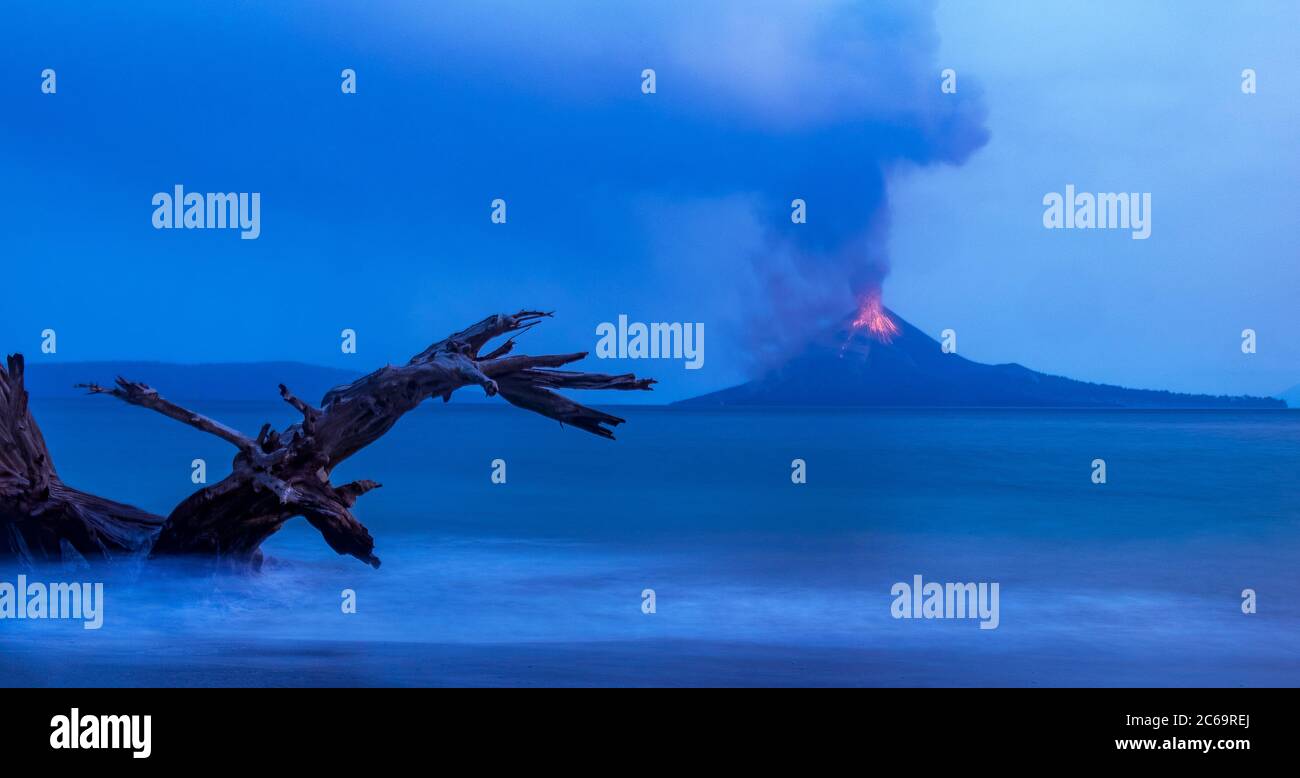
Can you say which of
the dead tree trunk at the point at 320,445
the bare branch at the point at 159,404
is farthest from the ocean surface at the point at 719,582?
the bare branch at the point at 159,404

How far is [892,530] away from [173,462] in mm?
12817

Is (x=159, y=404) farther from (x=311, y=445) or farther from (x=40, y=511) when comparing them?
(x=40, y=511)

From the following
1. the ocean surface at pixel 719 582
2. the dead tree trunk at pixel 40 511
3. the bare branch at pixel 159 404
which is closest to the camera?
the ocean surface at pixel 719 582

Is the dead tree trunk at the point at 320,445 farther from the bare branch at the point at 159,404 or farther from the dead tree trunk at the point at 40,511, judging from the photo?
the dead tree trunk at the point at 40,511

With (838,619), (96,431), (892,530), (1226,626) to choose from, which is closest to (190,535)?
(838,619)

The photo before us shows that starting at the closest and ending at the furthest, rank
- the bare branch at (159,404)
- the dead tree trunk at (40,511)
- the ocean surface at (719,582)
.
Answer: the ocean surface at (719,582)
the bare branch at (159,404)
the dead tree trunk at (40,511)

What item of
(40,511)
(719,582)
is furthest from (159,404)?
(719,582)

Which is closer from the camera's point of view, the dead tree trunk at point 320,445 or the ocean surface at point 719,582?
the ocean surface at point 719,582

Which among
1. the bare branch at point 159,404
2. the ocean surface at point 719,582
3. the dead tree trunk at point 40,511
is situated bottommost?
the ocean surface at point 719,582

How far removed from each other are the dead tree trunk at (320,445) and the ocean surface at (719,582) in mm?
330

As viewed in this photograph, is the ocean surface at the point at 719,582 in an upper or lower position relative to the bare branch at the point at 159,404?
lower

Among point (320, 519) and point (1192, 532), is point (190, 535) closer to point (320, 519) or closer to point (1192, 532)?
point (320, 519)

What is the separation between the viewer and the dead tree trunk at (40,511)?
20.2 feet

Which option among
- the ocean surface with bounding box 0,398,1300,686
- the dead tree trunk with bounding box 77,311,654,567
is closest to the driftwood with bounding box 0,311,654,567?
the dead tree trunk with bounding box 77,311,654,567
